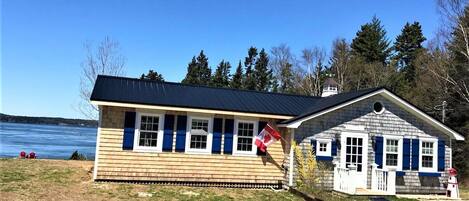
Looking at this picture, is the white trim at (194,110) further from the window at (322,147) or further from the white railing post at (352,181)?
the white railing post at (352,181)

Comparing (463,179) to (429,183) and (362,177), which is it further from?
(362,177)

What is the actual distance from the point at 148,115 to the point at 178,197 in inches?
133

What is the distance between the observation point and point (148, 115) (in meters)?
15.0

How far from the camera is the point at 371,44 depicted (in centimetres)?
4300

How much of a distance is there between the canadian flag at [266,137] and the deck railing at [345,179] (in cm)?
242

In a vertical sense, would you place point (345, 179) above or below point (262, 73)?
below

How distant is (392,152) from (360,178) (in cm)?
159

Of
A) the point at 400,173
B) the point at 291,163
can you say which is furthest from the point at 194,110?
the point at 400,173

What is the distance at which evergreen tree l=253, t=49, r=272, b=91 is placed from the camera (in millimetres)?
53494

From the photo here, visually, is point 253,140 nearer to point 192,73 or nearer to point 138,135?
point 138,135

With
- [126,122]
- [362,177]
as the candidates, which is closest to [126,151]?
[126,122]

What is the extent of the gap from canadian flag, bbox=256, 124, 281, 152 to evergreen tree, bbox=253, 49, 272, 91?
121 feet

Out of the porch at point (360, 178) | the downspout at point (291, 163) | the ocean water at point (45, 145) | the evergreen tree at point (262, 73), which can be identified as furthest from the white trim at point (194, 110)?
the evergreen tree at point (262, 73)

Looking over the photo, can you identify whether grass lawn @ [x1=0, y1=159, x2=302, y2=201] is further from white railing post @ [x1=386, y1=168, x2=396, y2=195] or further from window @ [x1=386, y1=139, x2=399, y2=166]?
window @ [x1=386, y1=139, x2=399, y2=166]
